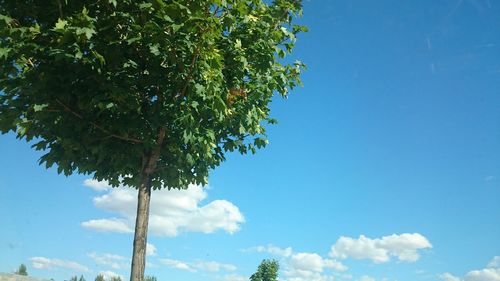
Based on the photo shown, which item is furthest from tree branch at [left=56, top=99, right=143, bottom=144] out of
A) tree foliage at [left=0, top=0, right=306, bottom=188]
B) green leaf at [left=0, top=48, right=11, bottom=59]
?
green leaf at [left=0, top=48, right=11, bottom=59]

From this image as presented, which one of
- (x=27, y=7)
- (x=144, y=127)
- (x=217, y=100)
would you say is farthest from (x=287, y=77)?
(x=27, y=7)

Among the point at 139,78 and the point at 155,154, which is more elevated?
the point at 139,78

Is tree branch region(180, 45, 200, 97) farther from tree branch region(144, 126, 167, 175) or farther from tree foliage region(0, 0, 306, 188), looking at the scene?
tree branch region(144, 126, 167, 175)

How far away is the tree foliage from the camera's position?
31.0 ft

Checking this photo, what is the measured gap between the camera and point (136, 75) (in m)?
10.8

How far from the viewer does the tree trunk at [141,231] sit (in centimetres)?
1150

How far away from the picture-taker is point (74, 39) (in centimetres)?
915

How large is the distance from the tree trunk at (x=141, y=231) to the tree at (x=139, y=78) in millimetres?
27

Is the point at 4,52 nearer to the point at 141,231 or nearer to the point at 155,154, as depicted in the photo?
the point at 155,154

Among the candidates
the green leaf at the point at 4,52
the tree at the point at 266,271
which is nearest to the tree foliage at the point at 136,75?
the green leaf at the point at 4,52

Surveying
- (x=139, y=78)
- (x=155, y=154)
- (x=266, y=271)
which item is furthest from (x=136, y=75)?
(x=266, y=271)

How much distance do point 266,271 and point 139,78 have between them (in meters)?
70.3

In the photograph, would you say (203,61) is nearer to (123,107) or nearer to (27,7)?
(123,107)

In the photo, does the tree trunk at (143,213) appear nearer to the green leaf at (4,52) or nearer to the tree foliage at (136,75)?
the tree foliage at (136,75)
